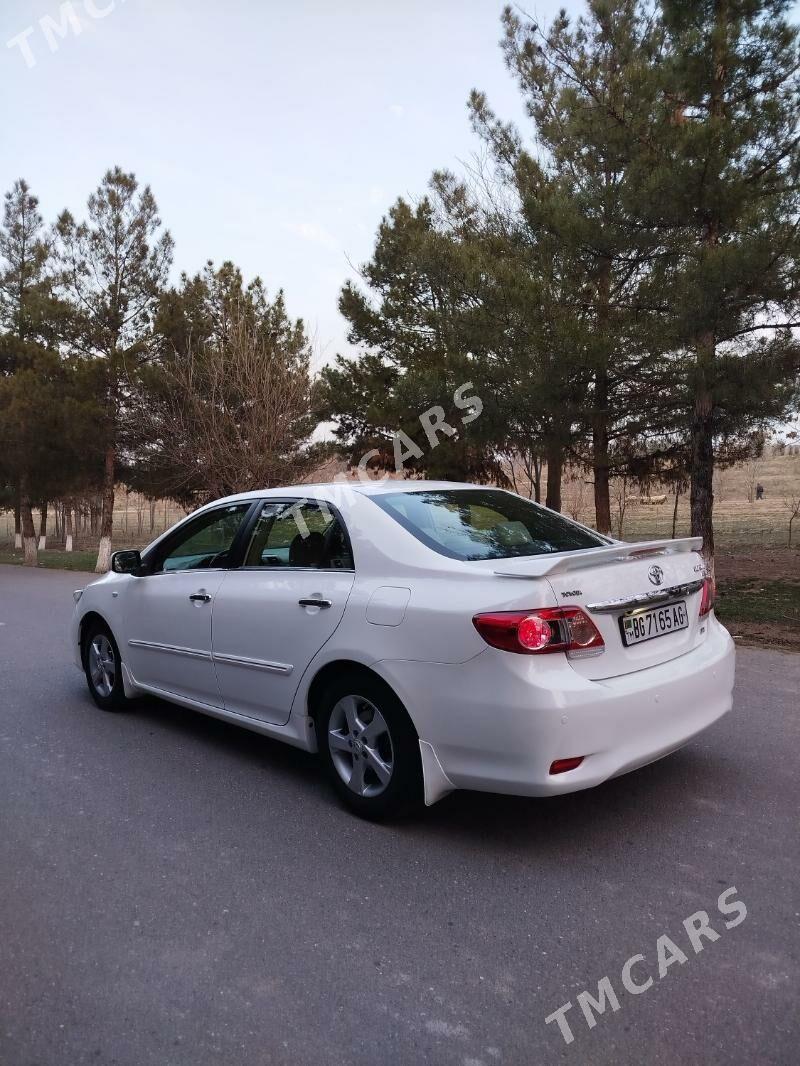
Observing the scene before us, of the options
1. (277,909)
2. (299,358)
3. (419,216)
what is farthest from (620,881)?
(419,216)

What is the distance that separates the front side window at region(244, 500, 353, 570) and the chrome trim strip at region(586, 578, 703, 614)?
1220 millimetres

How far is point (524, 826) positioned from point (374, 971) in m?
1.25

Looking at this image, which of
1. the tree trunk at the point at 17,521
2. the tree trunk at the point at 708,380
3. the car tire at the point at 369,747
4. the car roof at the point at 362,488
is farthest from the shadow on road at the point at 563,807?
the tree trunk at the point at 17,521

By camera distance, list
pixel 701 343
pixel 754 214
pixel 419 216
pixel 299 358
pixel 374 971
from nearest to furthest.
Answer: pixel 374 971 < pixel 754 214 < pixel 701 343 < pixel 299 358 < pixel 419 216

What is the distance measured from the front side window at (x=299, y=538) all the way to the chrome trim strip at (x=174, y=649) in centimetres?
62

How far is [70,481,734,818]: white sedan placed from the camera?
314cm

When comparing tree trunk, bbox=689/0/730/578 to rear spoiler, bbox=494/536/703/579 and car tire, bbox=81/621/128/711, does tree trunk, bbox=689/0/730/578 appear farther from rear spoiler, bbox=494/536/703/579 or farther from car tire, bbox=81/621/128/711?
car tire, bbox=81/621/128/711

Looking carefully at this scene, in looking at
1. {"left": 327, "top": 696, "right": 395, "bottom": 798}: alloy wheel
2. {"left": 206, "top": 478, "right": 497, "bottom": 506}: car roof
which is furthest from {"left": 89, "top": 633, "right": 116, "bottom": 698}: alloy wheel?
{"left": 327, "top": 696, "right": 395, "bottom": 798}: alloy wheel

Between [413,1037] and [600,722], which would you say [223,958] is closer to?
[413,1037]

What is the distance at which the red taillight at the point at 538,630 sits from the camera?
3113mm

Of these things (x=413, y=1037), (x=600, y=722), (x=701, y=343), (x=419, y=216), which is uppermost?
(x=419, y=216)

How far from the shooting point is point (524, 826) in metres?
3.61

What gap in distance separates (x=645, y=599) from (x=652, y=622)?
0.15m

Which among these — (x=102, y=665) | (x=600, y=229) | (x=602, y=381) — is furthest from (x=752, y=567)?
(x=102, y=665)
